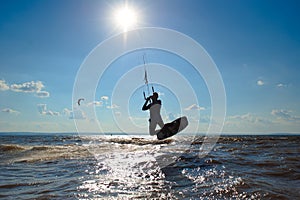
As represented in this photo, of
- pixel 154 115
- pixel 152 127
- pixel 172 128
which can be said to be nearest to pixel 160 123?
pixel 152 127

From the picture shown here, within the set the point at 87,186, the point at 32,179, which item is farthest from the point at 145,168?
the point at 32,179

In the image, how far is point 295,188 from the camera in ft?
24.6

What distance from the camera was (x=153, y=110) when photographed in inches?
606

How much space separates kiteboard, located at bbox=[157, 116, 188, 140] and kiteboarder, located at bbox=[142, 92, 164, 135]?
37.1 inches

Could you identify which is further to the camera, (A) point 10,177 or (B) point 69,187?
(A) point 10,177

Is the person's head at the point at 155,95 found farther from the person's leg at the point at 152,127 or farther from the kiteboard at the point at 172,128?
the kiteboard at the point at 172,128

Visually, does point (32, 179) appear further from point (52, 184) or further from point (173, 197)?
point (173, 197)

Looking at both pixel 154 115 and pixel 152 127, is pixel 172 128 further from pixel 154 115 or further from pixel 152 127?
pixel 154 115

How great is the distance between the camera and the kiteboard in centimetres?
1691

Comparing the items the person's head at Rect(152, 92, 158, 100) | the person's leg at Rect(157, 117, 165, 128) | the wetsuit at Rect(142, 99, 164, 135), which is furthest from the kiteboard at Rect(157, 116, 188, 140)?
the person's head at Rect(152, 92, 158, 100)

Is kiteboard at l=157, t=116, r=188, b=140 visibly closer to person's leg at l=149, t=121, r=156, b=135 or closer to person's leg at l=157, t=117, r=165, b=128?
person's leg at l=157, t=117, r=165, b=128

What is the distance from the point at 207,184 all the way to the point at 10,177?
722 centimetres

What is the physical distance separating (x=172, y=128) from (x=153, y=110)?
2710mm

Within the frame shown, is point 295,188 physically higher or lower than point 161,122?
lower
